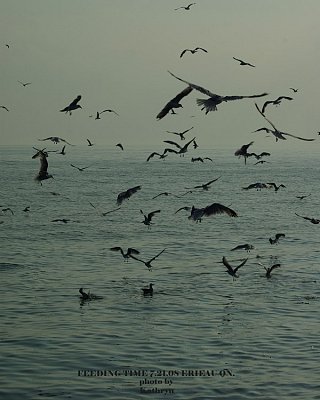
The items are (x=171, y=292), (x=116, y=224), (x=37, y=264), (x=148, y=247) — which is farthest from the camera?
(x=116, y=224)

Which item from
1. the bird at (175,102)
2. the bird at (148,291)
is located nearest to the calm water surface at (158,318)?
the bird at (148,291)

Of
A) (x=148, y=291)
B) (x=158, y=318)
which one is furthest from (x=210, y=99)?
(x=148, y=291)

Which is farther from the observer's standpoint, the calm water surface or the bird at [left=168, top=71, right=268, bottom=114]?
the calm water surface

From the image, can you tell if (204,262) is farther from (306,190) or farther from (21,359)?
(306,190)

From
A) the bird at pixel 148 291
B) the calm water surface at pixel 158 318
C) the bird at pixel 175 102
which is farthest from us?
the bird at pixel 148 291

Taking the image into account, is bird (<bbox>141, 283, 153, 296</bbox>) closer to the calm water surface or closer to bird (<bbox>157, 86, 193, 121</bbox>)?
the calm water surface

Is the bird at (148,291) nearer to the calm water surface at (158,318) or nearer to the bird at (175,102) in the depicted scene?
the calm water surface at (158,318)

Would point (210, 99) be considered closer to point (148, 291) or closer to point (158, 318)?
point (158, 318)

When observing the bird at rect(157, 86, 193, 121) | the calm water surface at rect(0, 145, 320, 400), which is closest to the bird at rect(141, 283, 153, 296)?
the calm water surface at rect(0, 145, 320, 400)

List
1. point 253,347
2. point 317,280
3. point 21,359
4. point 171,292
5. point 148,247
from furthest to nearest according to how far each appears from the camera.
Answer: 1. point 148,247
2. point 317,280
3. point 171,292
4. point 253,347
5. point 21,359

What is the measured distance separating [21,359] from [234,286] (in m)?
12.3

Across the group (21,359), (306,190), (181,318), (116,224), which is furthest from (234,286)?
(306,190)

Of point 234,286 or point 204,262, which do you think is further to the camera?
point 204,262

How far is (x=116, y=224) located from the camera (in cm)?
5775
